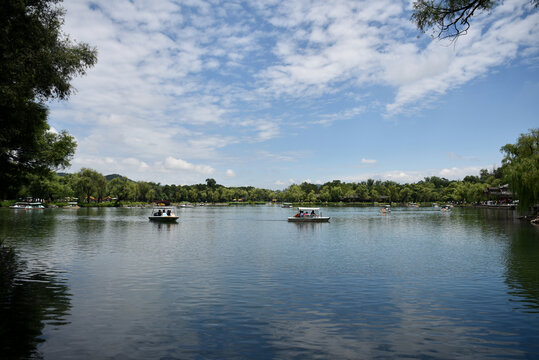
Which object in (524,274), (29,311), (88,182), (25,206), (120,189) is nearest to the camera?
(29,311)

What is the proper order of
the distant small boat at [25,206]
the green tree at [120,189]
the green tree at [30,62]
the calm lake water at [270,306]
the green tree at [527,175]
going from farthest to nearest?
the green tree at [120,189] → the distant small boat at [25,206] → the green tree at [527,175] → the green tree at [30,62] → the calm lake water at [270,306]

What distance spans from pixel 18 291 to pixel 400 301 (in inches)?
752

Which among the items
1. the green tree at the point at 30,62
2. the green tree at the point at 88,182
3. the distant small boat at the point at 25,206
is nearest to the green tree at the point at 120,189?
the green tree at the point at 88,182

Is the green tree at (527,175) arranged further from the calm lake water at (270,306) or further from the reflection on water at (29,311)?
the reflection on water at (29,311)

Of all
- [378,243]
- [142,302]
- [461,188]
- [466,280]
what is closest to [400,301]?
[466,280]

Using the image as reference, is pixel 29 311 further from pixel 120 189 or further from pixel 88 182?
pixel 120 189

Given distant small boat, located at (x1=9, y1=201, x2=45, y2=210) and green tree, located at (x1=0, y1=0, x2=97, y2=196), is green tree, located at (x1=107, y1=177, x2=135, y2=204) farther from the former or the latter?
green tree, located at (x1=0, y1=0, x2=97, y2=196)

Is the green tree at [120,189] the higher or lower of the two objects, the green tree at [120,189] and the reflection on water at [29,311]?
the higher

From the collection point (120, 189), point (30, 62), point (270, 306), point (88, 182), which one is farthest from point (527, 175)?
point (120, 189)

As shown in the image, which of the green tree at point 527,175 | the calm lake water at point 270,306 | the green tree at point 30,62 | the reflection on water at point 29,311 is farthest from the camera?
the green tree at point 527,175

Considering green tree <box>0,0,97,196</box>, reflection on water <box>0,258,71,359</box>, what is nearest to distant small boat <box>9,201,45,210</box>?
green tree <box>0,0,97,196</box>

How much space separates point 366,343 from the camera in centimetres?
1180

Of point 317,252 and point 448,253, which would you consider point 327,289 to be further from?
point 448,253

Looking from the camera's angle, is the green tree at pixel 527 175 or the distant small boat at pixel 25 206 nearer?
the green tree at pixel 527 175
